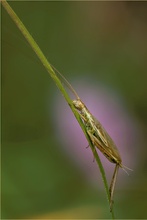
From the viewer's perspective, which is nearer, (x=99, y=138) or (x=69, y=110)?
(x=99, y=138)

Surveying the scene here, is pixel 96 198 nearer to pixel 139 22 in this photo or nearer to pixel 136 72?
pixel 136 72

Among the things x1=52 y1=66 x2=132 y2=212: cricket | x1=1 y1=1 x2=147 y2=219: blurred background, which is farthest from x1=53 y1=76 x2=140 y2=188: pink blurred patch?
x1=52 y1=66 x2=132 y2=212: cricket

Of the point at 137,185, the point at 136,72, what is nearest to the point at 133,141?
the point at 137,185

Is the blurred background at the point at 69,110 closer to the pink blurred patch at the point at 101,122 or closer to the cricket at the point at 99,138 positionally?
the pink blurred patch at the point at 101,122

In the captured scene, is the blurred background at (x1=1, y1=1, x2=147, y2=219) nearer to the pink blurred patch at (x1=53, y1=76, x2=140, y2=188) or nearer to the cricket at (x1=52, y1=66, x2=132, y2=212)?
the pink blurred patch at (x1=53, y1=76, x2=140, y2=188)

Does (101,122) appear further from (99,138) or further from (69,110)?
(99,138)

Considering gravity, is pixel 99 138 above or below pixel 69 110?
below

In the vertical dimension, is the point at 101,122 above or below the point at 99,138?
above

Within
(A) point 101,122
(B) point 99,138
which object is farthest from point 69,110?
(B) point 99,138
